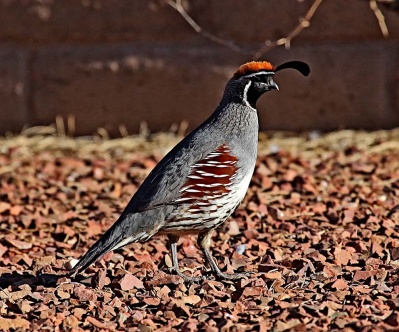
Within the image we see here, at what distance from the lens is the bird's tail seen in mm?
4543

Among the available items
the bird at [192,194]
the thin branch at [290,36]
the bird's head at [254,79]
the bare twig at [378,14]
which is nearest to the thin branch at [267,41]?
the thin branch at [290,36]

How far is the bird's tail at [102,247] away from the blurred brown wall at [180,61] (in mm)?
3224

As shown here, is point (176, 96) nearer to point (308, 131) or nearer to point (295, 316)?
point (308, 131)

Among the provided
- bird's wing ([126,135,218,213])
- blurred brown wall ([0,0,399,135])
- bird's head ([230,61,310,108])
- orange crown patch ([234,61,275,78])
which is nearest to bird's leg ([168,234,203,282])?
bird's wing ([126,135,218,213])

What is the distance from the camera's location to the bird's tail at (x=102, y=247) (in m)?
4.54

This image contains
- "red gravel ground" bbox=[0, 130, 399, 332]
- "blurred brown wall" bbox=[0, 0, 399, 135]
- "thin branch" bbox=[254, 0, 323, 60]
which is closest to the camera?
"red gravel ground" bbox=[0, 130, 399, 332]

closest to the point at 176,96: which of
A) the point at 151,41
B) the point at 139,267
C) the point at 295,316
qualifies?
→ the point at 151,41

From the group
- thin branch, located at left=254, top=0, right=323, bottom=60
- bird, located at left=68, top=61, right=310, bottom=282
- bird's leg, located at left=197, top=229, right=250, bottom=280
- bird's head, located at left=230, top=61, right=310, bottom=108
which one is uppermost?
thin branch, located at left=254, top=0, right=323, bottom=60

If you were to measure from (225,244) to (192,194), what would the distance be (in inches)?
30.0

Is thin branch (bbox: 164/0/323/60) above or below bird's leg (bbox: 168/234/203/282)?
above

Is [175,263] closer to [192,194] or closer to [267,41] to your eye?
[192,194]

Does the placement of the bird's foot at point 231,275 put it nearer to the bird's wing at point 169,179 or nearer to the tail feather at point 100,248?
the bird's wing at point 169,179

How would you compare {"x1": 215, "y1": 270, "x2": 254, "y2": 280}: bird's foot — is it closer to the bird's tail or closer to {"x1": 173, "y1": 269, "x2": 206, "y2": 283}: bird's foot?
{"x1": 173, "y1": 269, "x2": 206, "y2": 283}: bird's foot

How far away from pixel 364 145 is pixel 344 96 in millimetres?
468
